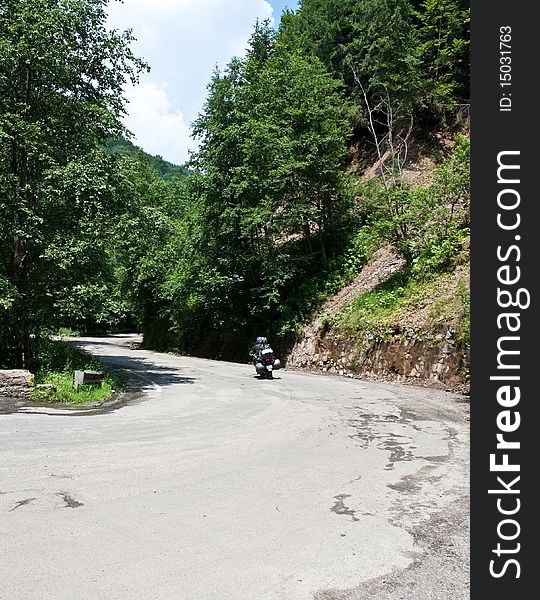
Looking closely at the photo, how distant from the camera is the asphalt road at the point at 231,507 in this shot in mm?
3324

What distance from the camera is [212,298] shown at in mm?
25562

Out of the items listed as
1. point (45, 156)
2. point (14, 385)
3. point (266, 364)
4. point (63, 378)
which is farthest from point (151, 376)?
point (45, 156)

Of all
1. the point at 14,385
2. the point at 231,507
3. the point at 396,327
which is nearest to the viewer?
the point at 231,507

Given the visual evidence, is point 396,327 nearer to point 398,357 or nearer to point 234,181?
point 398,357

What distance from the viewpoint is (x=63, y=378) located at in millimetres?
12539

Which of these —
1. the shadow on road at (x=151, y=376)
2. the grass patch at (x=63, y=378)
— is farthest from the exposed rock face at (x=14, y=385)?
the shadow on road at (x=151, y=376)

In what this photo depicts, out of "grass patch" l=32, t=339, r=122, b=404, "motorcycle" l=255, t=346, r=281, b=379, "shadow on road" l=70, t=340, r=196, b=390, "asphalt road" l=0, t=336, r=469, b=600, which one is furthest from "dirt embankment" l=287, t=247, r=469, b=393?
"grass patch" l=32, t=339, r=122, b=404

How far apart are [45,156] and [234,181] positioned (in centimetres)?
1318

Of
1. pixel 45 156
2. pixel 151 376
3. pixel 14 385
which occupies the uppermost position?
pixel 45 156

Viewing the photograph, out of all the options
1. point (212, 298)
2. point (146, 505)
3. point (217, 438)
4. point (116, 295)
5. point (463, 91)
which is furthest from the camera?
point (463, 91)

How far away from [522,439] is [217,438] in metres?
5.02

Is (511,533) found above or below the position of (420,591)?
above

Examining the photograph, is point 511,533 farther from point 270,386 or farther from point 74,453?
point 270,386

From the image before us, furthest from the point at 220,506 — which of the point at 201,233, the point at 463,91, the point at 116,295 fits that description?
the point at 463,91
